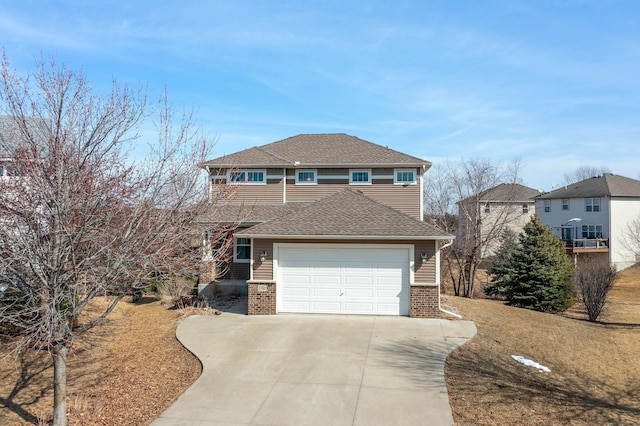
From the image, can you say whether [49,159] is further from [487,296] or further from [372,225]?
[487,296]

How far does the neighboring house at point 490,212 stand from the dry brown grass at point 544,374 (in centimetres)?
978

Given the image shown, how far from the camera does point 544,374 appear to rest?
8672 millimetres

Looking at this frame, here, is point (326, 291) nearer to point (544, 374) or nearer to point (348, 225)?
point (348, 225)

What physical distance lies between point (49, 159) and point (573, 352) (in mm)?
12030

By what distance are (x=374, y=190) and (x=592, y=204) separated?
29.2m

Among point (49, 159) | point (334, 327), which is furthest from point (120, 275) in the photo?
point (334, 327)

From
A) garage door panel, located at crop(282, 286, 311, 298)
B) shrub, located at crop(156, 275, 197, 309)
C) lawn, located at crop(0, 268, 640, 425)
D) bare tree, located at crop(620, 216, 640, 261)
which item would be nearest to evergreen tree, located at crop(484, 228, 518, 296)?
lawn, located at crop(0, 268, 640, 425)

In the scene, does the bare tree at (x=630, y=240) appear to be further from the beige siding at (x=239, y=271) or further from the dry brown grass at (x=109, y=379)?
the dry brown grass at (x=109, y=379)

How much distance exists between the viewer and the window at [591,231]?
3650 cm

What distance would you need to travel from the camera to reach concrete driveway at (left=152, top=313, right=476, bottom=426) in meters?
6.59

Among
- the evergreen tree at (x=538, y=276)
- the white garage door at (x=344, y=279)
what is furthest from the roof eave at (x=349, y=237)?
the evergreen tree at (x=538, y=276)

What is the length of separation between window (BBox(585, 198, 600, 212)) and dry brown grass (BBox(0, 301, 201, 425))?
38.2m

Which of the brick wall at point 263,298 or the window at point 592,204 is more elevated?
the window at point 592,204

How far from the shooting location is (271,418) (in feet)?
21.3
